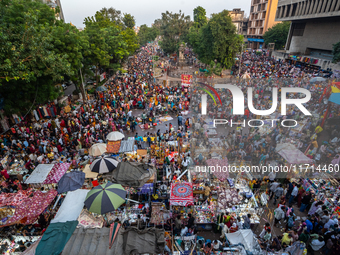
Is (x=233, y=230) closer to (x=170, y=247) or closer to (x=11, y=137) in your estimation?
(x=170, y=247)

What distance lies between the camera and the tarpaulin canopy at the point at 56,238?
5.95 metres

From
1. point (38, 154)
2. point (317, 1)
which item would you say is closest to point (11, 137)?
point (38, 154)

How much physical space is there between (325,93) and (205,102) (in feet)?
20.7

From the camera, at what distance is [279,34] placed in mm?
51062

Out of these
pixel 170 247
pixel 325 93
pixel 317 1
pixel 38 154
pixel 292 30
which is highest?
pixel 317 1

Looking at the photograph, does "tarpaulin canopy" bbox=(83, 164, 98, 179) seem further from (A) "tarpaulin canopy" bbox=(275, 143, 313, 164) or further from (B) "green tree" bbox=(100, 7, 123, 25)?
(B) "green tree" bbox=(100, 7, 123, 25)

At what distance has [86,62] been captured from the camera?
22172mm

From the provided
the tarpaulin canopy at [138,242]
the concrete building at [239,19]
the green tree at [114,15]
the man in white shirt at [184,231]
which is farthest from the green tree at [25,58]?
the concrete building at [239,19]

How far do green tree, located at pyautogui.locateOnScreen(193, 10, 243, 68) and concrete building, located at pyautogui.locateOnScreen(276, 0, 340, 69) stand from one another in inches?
663

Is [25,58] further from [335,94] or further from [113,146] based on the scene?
[335,94]

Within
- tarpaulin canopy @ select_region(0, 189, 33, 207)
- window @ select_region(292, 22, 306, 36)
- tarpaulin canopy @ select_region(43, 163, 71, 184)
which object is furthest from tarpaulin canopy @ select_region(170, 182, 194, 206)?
window @ select_region(292, 22, 306, 36)

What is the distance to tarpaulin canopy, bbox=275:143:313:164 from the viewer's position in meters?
8.57

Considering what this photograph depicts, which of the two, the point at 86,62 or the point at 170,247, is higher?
the point at 86,62

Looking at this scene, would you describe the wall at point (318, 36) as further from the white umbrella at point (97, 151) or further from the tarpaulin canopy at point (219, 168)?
the white umbrella at point (97, 151)
